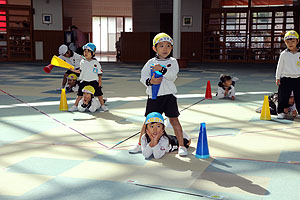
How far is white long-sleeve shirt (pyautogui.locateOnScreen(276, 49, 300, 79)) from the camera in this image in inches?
274

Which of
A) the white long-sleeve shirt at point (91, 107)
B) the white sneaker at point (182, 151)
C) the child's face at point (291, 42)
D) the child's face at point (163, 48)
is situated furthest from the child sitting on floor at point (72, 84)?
the white sneaker at point (182, 151)

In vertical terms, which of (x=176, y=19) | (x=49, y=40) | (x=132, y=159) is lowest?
(x=132, y=159)

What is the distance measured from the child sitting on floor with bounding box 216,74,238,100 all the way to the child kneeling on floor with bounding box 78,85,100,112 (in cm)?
325

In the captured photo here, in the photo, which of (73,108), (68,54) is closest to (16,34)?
(68,54)

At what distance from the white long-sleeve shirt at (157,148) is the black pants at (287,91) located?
3.25m

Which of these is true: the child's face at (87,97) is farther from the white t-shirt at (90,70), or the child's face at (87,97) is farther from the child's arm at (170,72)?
the child's arm at (170,72)

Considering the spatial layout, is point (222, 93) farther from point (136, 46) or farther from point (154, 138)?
point (136, 46)

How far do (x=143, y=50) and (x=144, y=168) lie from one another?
21436 millimetres

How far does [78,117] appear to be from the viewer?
24.1 feet

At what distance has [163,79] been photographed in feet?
16.3

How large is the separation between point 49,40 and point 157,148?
857 inches

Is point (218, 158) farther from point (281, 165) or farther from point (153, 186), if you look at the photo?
point (153, 186)

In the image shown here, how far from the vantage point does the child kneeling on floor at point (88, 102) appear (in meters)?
7.82

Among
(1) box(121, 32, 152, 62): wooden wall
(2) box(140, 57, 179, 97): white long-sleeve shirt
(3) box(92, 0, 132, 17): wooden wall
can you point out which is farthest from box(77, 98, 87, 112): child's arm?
(3) box(92, 0, 132, 17): wooden wall
